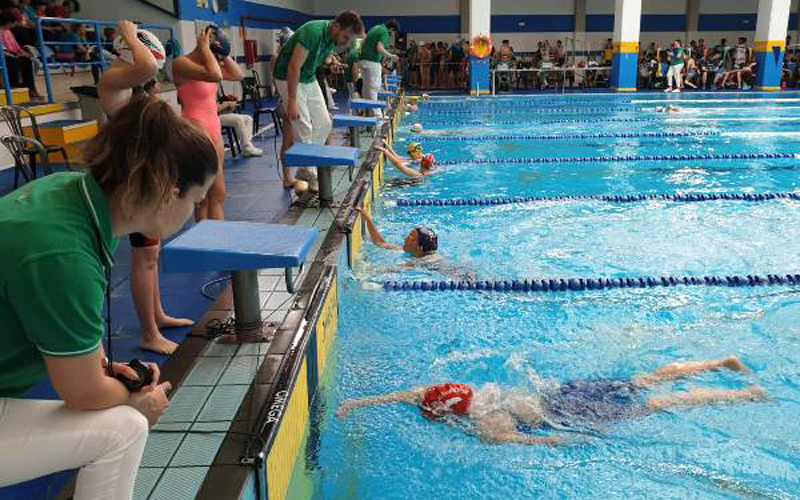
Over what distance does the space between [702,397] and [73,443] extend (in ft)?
8.89

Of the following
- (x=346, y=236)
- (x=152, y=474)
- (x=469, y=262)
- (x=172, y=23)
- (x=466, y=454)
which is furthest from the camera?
(x=172, y=23)

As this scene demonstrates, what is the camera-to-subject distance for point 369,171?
22.5 feet

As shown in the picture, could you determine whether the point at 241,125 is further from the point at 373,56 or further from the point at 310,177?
the point at 373,56

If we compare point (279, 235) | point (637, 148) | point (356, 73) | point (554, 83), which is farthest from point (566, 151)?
point (554, 83)

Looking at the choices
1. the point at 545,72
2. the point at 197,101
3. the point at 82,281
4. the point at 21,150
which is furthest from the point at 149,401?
the point at 545,72

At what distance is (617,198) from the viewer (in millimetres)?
6617

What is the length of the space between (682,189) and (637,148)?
2.88 metres

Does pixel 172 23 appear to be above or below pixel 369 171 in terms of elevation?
above

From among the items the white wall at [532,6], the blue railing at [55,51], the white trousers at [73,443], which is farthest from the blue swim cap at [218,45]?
the white wall at [532,6]

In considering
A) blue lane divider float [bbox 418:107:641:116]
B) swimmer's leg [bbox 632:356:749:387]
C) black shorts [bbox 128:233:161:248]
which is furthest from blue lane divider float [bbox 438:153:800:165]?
black shorts [bbox 128:233:161:248]

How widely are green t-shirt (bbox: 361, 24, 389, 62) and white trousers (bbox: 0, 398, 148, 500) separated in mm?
9232

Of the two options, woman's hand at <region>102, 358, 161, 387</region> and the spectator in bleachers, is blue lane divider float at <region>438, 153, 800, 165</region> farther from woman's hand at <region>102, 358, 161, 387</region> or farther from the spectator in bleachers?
woman's hand at <region>102, 358, 161, 387</region>

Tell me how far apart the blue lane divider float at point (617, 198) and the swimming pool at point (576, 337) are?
0.12 meters

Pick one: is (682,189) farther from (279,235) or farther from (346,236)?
(279,235)
